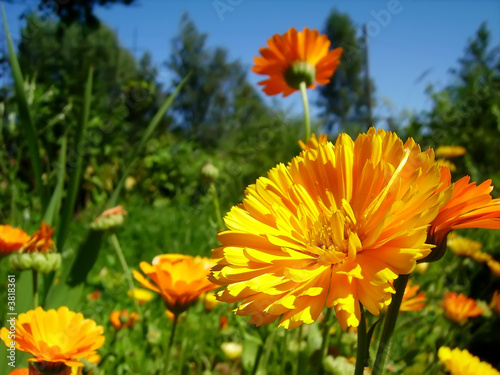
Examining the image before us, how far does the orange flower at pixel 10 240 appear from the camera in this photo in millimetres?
760

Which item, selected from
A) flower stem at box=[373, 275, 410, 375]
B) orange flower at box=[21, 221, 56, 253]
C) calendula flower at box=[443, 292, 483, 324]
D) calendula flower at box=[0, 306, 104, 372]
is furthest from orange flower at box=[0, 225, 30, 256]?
calendula flower at box=[443, 292, 483, 324]

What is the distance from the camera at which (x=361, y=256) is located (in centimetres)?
39

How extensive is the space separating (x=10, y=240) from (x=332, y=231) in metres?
0.62

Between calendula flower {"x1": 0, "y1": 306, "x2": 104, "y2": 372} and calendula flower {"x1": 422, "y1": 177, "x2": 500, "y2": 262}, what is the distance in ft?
1.37

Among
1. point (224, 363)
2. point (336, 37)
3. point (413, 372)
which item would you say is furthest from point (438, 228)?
point (336, 37)

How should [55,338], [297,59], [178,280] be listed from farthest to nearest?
[297,59], [178,280], [55,338]

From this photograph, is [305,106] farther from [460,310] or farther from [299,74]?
[460,310]

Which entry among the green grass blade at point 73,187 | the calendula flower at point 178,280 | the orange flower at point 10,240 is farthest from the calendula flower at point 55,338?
the green grass blade at point 73,187

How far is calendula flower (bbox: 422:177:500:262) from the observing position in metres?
0.36

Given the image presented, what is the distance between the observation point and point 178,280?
0.69 meters

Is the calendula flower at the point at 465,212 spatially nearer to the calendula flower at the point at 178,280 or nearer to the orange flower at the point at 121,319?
the calendula flower at the point at 178,280

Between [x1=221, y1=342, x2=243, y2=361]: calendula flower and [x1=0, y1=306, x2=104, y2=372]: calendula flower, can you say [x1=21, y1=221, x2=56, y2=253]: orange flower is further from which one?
[x1=221, y1=342, x2=243, y2=361]: calendula flower

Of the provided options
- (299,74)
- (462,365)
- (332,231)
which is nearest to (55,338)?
(332,231)

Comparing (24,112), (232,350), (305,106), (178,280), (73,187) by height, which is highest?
(305,106)
